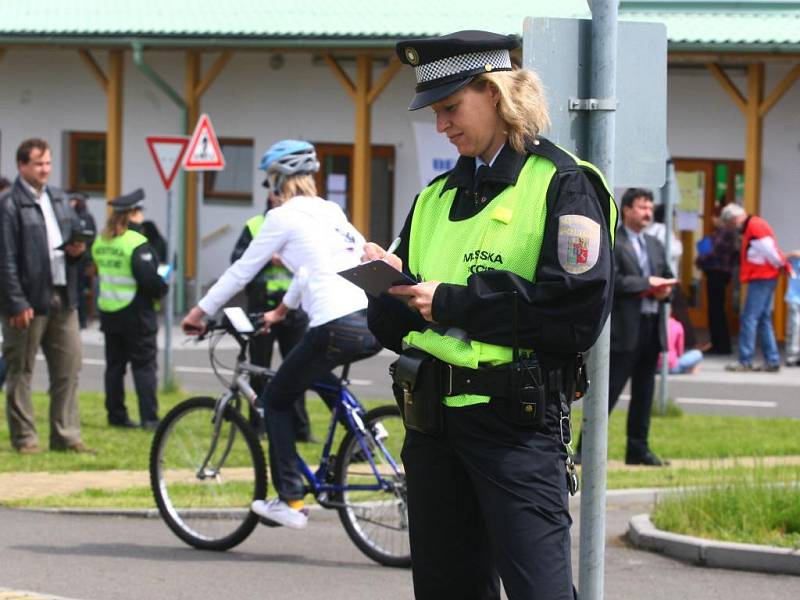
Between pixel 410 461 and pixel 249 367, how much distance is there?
11.6 ft

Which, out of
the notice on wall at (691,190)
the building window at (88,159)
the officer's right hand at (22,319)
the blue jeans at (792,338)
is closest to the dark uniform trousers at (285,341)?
the officer's right hand at (22,319)

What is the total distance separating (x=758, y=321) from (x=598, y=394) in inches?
593

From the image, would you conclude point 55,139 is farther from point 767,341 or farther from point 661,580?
point 661,580

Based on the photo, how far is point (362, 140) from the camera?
24.3 meters

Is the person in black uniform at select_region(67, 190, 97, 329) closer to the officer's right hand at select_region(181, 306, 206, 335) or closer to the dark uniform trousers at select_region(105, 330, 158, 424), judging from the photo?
the dark uniform trousers at select_region(105, 330, 158, 424)

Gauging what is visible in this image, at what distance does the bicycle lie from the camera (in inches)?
299

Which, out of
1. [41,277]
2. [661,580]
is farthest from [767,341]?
[661,580]

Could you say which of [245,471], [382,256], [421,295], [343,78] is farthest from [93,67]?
[421,295]

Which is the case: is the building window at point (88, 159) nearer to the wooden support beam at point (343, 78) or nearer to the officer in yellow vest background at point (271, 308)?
the wooden support beam at point (343, 78)

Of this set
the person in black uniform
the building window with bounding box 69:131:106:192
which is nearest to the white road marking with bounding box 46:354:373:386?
the person in black uniform

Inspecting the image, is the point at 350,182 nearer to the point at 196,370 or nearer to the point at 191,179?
the point at 191,179

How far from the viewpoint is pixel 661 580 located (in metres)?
7.48

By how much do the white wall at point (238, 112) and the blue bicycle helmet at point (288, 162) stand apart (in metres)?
16.5

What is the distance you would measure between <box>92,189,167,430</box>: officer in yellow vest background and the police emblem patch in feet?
29.7
